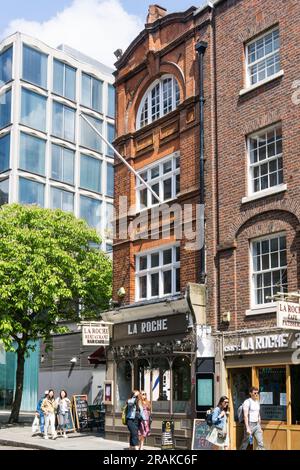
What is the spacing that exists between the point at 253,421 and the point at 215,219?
6148mm

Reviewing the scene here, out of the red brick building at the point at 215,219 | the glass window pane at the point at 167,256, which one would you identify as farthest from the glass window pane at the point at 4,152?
the glass window pane at the point at 167,256

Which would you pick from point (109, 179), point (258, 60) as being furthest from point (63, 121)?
point (258, 60)

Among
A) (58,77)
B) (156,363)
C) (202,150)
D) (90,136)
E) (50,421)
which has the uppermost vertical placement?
(58,77)

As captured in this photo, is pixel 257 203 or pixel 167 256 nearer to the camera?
pixel 257 203

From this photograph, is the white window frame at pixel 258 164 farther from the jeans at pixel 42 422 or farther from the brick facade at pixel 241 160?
the jeans at pixel 42 422

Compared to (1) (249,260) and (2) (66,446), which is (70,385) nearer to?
(2) (66,446)

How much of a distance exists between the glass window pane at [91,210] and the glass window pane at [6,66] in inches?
396

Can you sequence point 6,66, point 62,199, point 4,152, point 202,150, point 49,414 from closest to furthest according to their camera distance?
point 202,150 < point 49,414 < point 4,152 < point 6,66 < point 62,199

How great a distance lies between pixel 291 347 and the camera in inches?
671

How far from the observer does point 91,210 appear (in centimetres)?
5312

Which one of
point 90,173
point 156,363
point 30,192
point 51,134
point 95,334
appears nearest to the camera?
point 156,363

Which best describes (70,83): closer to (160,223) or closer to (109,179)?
(109,179)

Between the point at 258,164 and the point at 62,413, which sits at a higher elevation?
the point at 258,164

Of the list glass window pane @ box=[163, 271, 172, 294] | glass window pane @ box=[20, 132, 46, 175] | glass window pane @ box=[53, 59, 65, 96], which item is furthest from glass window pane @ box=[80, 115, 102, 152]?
glass window pane @ box=[163, 271, 172, 294]
